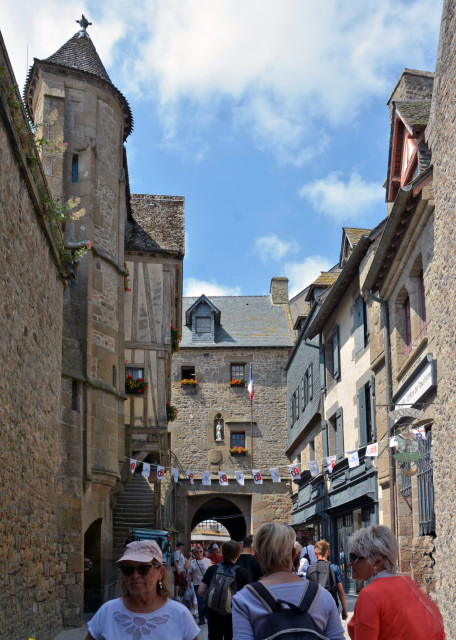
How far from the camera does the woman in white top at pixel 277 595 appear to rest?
11.0 ft

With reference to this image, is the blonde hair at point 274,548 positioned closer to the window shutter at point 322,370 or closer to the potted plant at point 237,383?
the window shutter at point 322,370

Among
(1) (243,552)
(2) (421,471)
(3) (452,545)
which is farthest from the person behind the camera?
(2) (421,471)

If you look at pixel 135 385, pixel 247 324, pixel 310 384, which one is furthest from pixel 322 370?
pixel 247 324

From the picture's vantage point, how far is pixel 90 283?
53.5ft

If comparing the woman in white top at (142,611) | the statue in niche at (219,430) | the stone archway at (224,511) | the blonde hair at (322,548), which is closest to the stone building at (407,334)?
the blonde hair at (322,548)

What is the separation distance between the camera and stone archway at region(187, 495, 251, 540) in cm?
3338

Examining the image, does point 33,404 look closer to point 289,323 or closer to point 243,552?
point 243,552

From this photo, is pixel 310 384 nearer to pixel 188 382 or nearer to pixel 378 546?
pixel 188 382

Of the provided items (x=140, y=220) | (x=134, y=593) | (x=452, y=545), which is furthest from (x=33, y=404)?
(x=140, y=220)

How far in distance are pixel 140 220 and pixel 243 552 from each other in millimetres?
16642

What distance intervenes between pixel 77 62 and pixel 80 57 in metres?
0.23

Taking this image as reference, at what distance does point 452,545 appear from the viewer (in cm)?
993

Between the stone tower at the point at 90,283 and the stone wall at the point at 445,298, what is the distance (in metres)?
6.57

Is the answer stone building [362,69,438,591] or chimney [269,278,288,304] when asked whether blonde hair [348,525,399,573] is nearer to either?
stone building [362,69,438,591]
